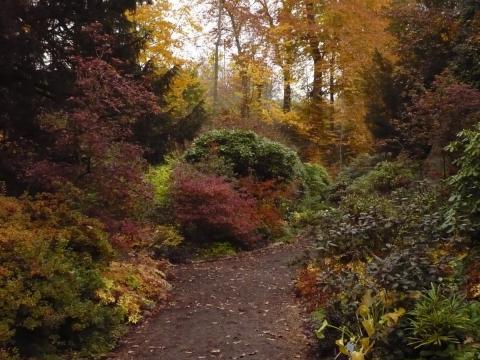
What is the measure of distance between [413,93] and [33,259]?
35.3 ft

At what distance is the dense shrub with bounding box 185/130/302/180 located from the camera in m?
14.0

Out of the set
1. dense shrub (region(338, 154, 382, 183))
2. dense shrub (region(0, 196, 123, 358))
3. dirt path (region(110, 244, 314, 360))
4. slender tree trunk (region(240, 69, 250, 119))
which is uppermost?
slender tree trunk (region(240, 69, 250, 119))

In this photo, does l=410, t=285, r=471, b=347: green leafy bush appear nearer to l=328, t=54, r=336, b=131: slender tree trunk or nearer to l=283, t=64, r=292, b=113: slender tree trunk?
l=328, t=54, r=336, b=131: slender tree trunk

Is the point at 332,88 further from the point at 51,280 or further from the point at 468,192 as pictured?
the point at 51,280

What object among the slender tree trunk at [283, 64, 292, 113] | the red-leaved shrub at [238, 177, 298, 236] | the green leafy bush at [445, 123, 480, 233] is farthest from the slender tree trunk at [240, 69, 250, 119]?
the green leafy bush at [445, 123, 480, 233]

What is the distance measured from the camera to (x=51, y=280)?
5.34m

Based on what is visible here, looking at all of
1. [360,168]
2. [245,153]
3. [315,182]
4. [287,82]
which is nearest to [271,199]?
[245,153]

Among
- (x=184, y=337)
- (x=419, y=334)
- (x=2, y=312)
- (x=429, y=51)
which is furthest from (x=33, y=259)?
(x=429, y=51)

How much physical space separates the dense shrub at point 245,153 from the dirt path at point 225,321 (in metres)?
4.69

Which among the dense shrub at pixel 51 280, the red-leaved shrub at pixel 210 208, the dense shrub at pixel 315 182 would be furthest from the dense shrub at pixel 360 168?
the dense shrub at pixel 51 280

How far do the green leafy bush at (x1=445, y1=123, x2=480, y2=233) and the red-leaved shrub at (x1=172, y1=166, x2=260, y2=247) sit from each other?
6069 mm

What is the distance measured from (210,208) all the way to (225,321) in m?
4.51

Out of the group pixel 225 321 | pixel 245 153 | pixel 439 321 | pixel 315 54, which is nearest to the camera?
pixel 439 321

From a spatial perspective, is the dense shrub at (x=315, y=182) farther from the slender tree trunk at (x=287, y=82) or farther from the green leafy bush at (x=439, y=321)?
the green leafy bush at (x=439, y=321)
